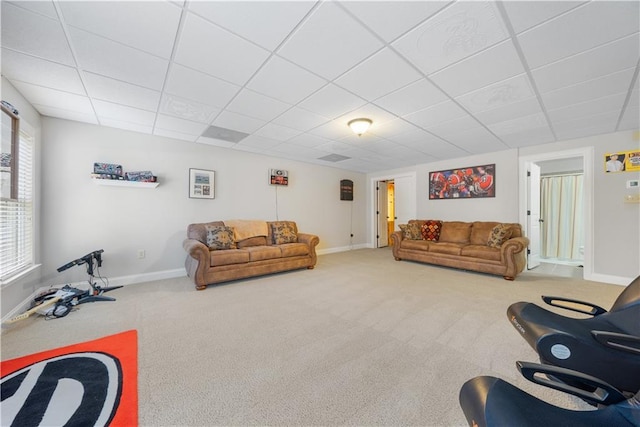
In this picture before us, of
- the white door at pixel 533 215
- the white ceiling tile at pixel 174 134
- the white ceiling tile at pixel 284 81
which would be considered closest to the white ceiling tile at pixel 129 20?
the white ceiling tile at pixel 284 81

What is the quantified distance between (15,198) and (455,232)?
6.63 metres

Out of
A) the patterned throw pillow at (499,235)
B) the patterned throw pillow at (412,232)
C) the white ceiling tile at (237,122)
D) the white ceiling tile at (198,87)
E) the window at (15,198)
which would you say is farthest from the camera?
the patterned throw pillow at (412,232)

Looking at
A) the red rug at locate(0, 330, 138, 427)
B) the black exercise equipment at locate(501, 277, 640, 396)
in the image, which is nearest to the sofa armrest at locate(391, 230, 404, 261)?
the black exercise equipment at locate(501, 277, 640, 396)

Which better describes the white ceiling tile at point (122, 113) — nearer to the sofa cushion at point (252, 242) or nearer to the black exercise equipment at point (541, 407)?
the sofa cushion at point (252, 242)

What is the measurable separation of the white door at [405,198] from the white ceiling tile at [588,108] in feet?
10.4

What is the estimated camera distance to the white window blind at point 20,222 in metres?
2.33

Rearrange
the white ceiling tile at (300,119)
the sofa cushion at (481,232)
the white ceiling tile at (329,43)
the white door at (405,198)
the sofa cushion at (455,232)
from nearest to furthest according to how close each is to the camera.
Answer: the white ceiling tile at (329,43), the white ceiling tile at (300,119), the sofa cushion at (481,232), the sofa cushion at (455,232), the white door at (405,198)

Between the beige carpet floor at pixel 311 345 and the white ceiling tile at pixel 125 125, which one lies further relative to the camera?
the white ceiling tile at pixel 125 125

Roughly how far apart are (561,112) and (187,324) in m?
5.02

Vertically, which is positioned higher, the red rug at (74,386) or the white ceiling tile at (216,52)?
the white ceiling tile at (216,52)

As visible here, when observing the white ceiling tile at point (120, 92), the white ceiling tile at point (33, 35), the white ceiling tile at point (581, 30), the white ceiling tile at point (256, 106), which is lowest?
the white ceiling tile at point (120, 92)

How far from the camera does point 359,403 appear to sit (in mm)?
1341

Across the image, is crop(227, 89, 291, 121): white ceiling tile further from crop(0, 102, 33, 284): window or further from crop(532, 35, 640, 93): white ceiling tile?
crop(532, 35, 640, 93): white ceiling tile

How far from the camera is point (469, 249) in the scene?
13.9 ft
